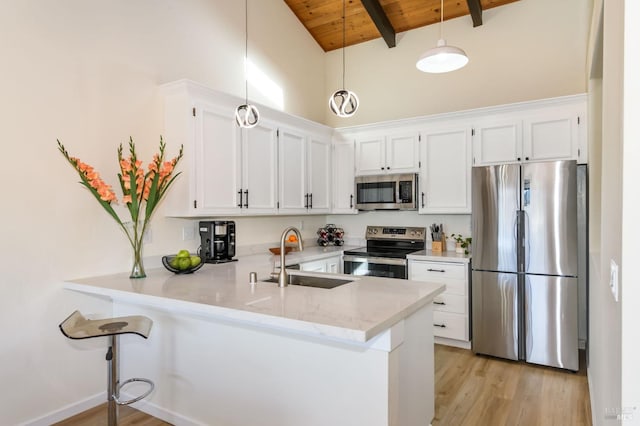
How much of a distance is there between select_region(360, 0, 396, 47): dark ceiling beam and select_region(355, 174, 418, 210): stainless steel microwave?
5.77 ft

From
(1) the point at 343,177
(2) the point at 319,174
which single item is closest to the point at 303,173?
(2) the point at 319,174

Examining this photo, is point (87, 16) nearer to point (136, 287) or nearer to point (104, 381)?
point (136, 287)

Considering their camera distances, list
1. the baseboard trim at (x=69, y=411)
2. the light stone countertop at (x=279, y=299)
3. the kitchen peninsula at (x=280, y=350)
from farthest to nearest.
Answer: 1. the baseboard trim at (x=69, y=411)
2. the kitchen peninsula at (x=280, y=350)
3. the light stone countertop at (x=279, y=299)

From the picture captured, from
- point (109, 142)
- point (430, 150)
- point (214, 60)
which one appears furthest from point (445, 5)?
point (109, 142)

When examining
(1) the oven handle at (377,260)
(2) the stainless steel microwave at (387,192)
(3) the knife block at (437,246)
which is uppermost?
(2) the stainless steel microwave at (387,192)

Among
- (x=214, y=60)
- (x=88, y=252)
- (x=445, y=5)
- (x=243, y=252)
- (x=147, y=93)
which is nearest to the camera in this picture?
(x=88, y=252)

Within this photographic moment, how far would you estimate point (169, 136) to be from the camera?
10.1 ft

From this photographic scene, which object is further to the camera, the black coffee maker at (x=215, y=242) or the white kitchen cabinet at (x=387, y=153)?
the white kitchen cabinet at (x=387, y=153)

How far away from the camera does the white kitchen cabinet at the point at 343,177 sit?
4.68 metres

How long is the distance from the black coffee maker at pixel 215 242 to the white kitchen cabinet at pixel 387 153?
1.93m

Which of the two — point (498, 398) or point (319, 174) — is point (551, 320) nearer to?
point (498, 398)

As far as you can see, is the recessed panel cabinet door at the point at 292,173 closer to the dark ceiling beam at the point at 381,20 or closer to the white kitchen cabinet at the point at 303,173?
the white kitchen cabinet at the point at 303,173

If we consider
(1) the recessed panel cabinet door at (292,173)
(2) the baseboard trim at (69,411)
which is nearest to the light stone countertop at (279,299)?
(2) the baseboard trim at (69,411)

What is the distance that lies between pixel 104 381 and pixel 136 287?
0.99m
